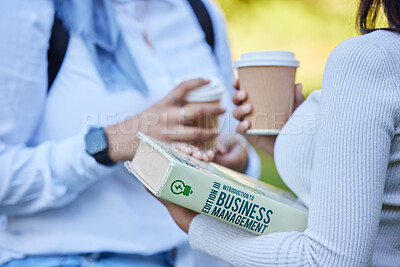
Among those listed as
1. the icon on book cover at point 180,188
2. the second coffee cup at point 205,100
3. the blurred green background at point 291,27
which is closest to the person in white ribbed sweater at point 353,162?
the icon on book cover at point 180,188

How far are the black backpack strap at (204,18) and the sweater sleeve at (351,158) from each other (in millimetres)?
1062

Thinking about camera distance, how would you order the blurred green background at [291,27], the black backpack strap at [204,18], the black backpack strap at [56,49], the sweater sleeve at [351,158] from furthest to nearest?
the blurred green background at [291,27] → the black backpack strap at [204,18] → the black backpack strap at [56,49] → the sweater sleeve at [351,158]

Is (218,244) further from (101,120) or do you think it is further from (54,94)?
(54,94)

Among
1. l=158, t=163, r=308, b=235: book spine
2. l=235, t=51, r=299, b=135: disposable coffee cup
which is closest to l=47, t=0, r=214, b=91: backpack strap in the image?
l=235, t=51, r=299, b=135: disposable coffee cup

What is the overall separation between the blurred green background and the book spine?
6084mm

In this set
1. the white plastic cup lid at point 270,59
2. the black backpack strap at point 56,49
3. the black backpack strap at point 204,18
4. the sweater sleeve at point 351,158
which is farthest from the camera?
the black backpack strap at point 204,18

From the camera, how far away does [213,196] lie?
2.67 ft

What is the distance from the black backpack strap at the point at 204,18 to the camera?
180cm

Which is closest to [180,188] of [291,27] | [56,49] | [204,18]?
[56,49]

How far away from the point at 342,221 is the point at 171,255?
84 cm

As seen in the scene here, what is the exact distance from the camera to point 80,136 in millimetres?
1276

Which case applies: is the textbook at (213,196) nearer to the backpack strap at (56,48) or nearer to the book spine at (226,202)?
the book spine at (226,202)

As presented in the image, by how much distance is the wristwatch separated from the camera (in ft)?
4.03

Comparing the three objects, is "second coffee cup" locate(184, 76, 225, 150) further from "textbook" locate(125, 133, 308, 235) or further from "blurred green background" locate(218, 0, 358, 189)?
"blurred green background" locate(218, 0, 358, 189)
